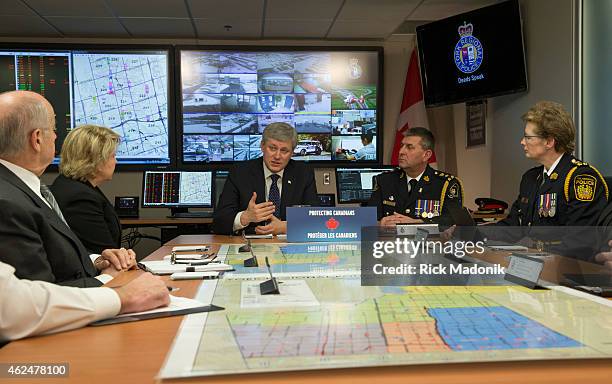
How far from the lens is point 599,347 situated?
0.89m

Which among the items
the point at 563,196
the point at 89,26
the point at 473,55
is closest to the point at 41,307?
the point at 563,196

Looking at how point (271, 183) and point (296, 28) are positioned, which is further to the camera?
point (296, 28)

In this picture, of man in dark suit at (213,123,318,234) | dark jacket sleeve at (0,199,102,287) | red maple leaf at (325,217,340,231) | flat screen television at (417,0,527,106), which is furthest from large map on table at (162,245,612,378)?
flat screen television at (417,0,527,106)

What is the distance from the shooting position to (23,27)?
545 centimetres

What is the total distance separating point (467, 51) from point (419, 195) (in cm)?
177

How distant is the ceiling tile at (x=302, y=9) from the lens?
15.9 feet

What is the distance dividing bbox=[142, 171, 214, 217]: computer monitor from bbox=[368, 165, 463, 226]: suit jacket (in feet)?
6.05

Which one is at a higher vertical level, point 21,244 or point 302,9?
point 302,9

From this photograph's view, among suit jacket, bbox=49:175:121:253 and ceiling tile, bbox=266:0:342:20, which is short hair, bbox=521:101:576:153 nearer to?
suit jacket, bbox=49:175:121:253

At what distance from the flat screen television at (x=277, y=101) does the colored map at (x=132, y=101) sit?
200mm

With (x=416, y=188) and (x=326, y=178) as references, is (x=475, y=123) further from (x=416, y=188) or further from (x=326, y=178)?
(x=416, y=188)

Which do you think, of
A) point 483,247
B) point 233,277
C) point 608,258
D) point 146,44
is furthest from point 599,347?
point 146,44

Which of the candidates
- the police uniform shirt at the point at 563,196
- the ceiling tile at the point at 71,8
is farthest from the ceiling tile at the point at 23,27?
the police uniform shirt at the point at 563,196

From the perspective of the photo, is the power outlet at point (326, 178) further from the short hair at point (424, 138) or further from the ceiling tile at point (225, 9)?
the short hair at point (424, 138)
